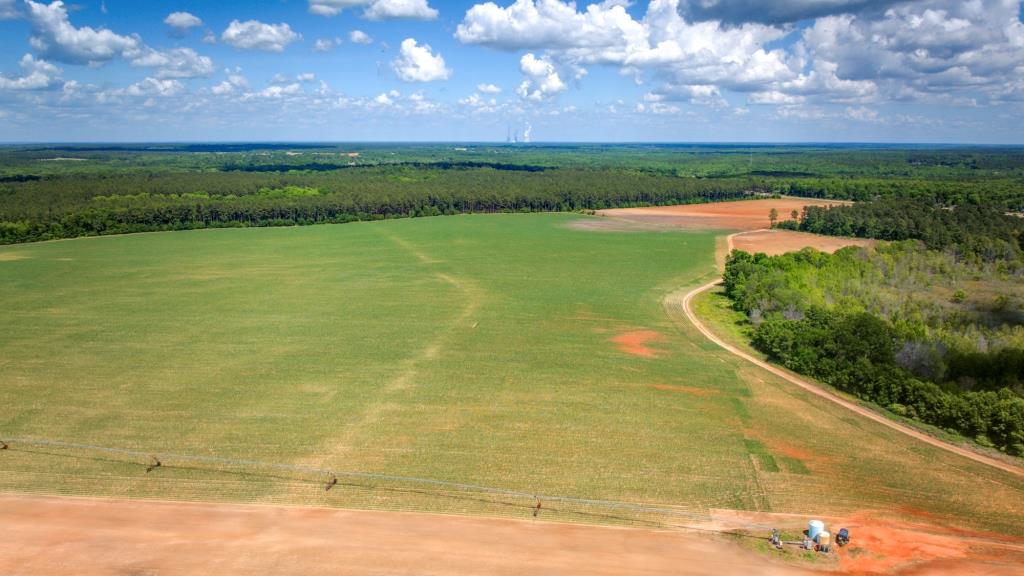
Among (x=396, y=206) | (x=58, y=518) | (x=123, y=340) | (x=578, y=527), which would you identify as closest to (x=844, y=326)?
(x=578, y=527)

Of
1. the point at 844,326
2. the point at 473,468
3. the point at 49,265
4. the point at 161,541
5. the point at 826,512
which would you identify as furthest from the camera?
the point at 49,265

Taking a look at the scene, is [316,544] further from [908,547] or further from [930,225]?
[930,225]

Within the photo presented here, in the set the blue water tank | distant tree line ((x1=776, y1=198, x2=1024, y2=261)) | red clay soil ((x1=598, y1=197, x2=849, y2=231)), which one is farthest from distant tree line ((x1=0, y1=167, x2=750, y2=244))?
the blue water tank

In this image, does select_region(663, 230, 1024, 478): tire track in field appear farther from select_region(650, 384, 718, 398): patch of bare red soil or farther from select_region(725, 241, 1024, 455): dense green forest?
select_region(650, 384, 718, 398): patch of bare red soil

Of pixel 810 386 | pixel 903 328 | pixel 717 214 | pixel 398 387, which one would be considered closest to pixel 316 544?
pixel 398 387

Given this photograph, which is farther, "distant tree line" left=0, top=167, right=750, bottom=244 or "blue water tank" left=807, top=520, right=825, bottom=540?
"distant tree line" left=0, top=167, right=750, bottom=244

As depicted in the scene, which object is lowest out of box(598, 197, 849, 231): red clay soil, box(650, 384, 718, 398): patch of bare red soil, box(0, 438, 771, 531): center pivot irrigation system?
box(0, 438, 771, 531): center pivot irrigation system

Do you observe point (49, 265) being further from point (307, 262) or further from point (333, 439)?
point (333, 439)
